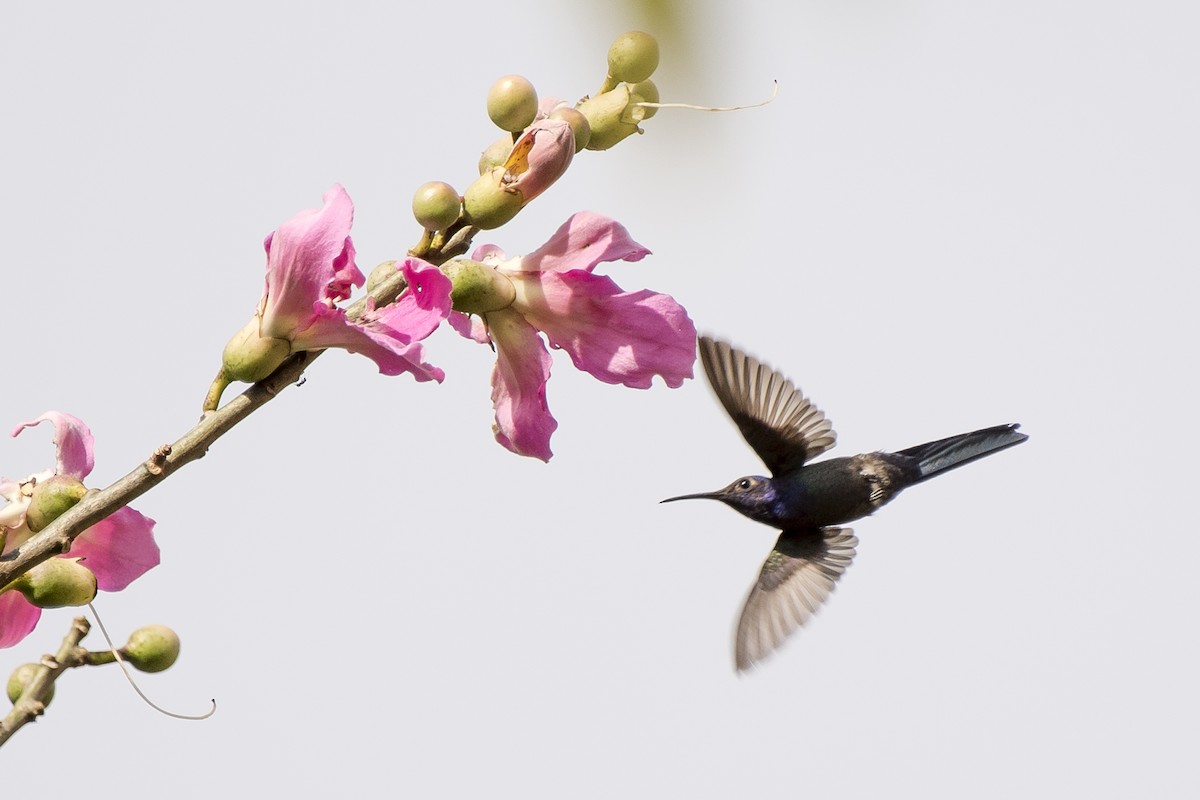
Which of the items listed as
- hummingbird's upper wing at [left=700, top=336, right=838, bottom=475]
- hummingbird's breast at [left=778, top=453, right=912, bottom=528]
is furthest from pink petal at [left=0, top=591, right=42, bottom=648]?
hummingbird's breast at [left=778, top=453, right=912, bottom=528]

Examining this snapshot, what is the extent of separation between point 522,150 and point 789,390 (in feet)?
7.79

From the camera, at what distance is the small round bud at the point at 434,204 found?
1968 mm

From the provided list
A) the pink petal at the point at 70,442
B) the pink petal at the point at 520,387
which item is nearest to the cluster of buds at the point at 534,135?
the pink petal at the point at 520,387

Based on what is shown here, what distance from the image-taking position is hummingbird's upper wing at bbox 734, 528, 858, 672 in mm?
4230

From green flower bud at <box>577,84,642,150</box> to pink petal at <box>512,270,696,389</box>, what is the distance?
22 centimetres

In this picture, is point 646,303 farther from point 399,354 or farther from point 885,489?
point 885,489

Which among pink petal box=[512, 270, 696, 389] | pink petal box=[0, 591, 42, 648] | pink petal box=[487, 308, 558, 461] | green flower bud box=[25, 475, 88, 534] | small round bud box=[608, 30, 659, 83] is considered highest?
small round bud box=[608, 30, 659, 83]

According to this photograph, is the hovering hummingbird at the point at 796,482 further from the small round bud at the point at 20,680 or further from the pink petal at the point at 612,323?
the small round bud at the point at 20,680

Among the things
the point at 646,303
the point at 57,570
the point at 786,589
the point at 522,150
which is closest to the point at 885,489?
the point at 786,589

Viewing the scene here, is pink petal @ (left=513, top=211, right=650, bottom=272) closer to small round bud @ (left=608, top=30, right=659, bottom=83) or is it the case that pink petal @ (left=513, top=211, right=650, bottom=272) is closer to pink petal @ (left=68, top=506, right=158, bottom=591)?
small round bud @ (left=608, top=30, right=659, bottom=83)

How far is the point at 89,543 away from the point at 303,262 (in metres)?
0.59

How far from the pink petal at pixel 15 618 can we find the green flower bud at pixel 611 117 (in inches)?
44.8

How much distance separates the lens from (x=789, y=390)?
4.26 m

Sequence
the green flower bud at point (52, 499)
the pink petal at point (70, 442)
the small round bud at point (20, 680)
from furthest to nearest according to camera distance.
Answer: the small round bud at point (20, 680), the pink petal at point (70, 442), the green flower bud at point (52, 499)
